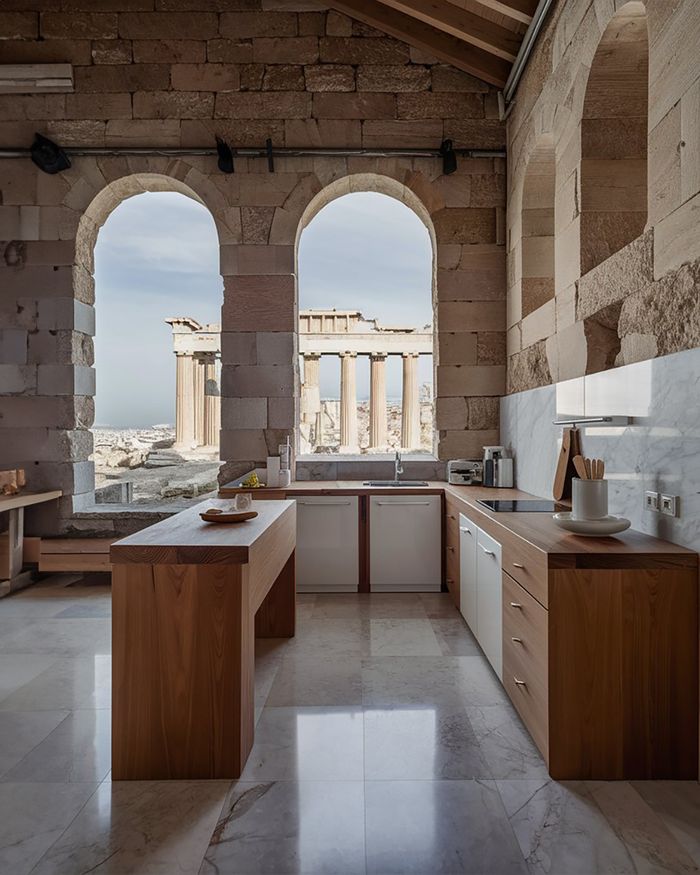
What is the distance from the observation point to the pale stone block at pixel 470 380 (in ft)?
14.7

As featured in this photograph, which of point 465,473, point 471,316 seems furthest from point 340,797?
point 471,316

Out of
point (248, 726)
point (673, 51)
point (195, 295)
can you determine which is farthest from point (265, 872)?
point (195, 295)

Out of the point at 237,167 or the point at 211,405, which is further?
the point at 211,405

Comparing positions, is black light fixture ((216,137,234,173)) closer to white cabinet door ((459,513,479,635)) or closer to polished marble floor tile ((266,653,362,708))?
white cabinet door ((459,513,479,635))

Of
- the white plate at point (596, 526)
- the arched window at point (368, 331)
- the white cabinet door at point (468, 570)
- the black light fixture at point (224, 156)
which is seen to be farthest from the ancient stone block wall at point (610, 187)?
the black light fixture at point (224, 156)

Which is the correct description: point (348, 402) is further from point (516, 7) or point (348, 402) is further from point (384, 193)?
point (516, 7)

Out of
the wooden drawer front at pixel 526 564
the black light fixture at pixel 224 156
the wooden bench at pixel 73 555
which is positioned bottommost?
the wooden bench at pixel 73 555

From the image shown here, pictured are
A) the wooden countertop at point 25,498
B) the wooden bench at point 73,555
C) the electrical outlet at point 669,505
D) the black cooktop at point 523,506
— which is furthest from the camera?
the wooden bench at point 73,555

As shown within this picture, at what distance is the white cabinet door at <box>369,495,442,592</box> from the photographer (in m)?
3.95

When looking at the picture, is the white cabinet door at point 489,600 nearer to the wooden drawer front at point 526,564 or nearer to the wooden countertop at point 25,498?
the wooden drawer front at point 526,564

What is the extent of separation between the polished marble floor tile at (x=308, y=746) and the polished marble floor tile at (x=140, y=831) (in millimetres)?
185

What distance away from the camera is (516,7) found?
3551mm

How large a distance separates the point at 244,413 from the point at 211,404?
3.96m

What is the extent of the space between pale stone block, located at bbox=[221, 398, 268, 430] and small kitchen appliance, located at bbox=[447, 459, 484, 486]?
4.97ft
